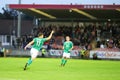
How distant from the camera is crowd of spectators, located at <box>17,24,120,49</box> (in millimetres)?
46688

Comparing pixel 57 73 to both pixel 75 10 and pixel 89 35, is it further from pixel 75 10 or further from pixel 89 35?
pixel 89 35

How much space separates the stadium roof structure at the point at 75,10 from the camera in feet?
150

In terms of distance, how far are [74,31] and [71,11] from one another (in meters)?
3.64

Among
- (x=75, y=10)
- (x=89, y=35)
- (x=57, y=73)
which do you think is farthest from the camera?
(x=89, y=35)

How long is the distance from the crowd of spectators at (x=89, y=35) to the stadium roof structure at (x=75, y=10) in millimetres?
1342

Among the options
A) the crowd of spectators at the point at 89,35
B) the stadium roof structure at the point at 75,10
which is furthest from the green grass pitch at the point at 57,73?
the crowd of spectators at the point at 89,35

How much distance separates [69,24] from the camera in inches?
2199

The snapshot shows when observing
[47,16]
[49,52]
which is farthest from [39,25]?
[49,52]

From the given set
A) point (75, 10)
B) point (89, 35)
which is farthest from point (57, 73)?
point (89, 35)

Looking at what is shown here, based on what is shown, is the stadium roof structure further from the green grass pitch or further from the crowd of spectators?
the green grass pitch

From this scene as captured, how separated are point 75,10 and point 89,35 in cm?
337

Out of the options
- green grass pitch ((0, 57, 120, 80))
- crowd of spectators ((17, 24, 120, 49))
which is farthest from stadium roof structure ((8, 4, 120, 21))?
green grass pitch ((0, 57, 120, 80))

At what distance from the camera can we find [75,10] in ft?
157

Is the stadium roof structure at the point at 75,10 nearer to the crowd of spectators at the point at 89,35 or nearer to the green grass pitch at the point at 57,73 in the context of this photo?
the crowd of spectators at the point at 89,35
